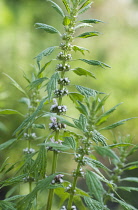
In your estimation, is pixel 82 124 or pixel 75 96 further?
pixel 75 96

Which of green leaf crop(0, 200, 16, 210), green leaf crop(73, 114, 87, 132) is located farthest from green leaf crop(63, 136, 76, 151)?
green leaf crop(0, 200, 16, 210)

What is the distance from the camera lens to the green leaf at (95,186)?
0.57 m

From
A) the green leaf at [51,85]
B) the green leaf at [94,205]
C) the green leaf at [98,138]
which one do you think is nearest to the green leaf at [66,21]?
the green leaf at [51,85]

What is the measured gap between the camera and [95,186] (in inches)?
22.9

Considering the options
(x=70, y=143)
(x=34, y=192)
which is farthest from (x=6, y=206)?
(x=70, y=143)

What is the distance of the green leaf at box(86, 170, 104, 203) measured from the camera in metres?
0.57

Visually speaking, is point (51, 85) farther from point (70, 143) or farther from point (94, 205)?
point (94, 205)

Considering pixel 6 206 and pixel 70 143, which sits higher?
pixel 70 143

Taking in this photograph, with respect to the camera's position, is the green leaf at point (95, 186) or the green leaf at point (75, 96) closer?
the green leaf at point (95, 186)

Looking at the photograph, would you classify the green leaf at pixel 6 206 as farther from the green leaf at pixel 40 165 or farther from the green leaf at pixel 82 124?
the green leaf at pixel 82 124

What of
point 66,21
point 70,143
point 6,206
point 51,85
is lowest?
point 6,206

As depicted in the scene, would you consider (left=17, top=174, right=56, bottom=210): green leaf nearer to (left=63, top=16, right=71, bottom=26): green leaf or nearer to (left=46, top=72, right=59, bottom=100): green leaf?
(left=46, top=72, right=59, bottom=100): green leaf

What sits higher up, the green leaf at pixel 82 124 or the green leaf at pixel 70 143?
the green leaf at pixel 82 124

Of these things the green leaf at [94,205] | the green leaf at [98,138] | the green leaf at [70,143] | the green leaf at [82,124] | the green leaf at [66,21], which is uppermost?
the green leaf at [66,21]
